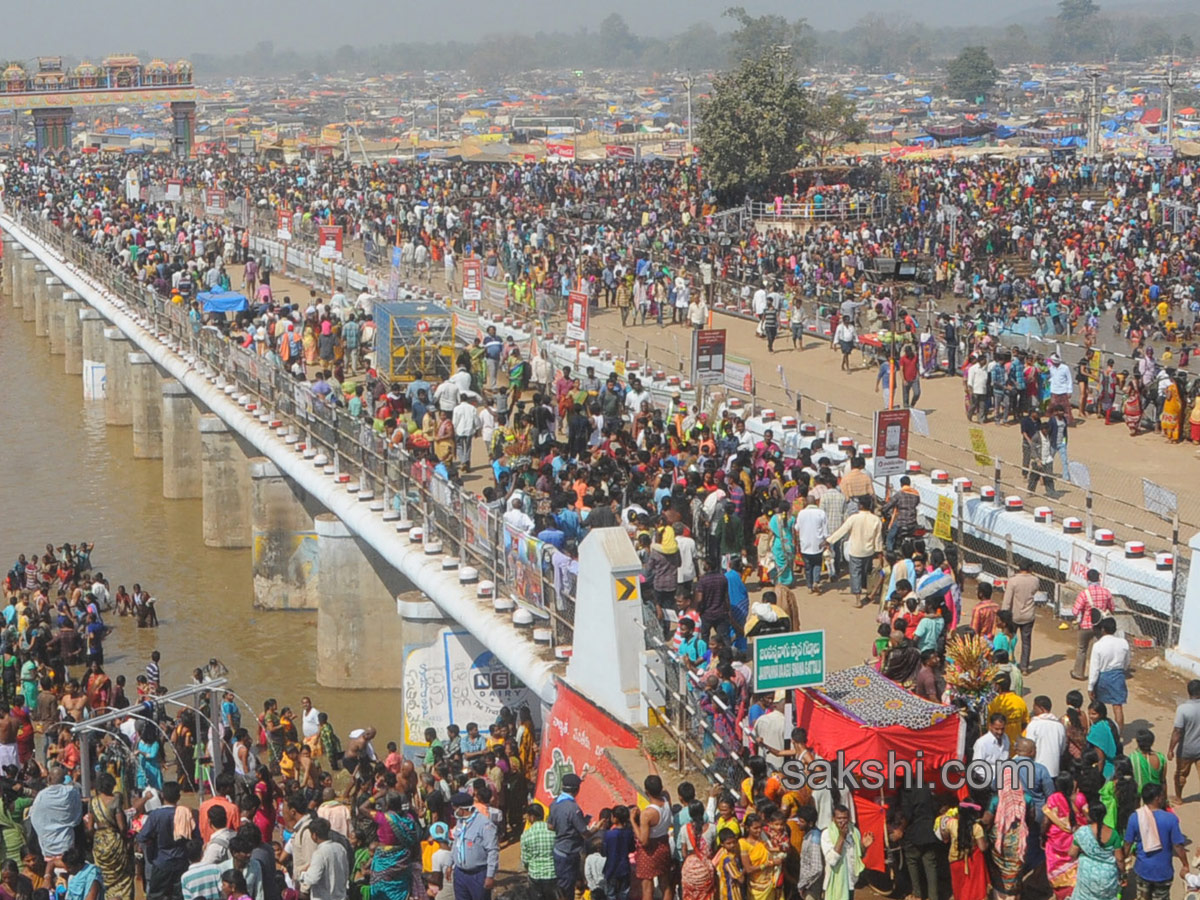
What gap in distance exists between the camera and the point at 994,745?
1072cm

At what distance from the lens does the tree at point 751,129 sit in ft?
175

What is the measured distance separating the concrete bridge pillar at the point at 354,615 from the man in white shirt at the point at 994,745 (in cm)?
1202

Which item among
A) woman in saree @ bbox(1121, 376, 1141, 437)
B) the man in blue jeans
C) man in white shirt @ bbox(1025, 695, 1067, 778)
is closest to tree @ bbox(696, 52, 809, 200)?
woman in saree @ bbox(1121, 376, 1141, 437)

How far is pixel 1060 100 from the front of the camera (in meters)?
190

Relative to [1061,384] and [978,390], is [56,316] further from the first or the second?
[1061,384]

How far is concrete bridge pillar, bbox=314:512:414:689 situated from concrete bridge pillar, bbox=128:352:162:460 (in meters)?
15.4

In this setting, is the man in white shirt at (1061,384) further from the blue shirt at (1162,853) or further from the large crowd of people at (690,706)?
the blue shirt at (1162,853)

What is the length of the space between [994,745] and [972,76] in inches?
7084

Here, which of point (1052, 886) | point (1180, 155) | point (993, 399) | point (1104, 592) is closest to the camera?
point (1052, 886)

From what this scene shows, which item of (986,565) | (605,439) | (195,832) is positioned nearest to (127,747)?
(195,832)

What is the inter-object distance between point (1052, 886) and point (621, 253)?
98.7ft

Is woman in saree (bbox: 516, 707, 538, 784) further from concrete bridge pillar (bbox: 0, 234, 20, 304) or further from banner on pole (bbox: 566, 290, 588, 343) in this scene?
concrete bridge pillar (bbox: 0, 234, 20, 304)

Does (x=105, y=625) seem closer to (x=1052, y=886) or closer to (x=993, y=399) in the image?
(x=993, y=399)

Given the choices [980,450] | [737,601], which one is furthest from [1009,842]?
[980,450]
